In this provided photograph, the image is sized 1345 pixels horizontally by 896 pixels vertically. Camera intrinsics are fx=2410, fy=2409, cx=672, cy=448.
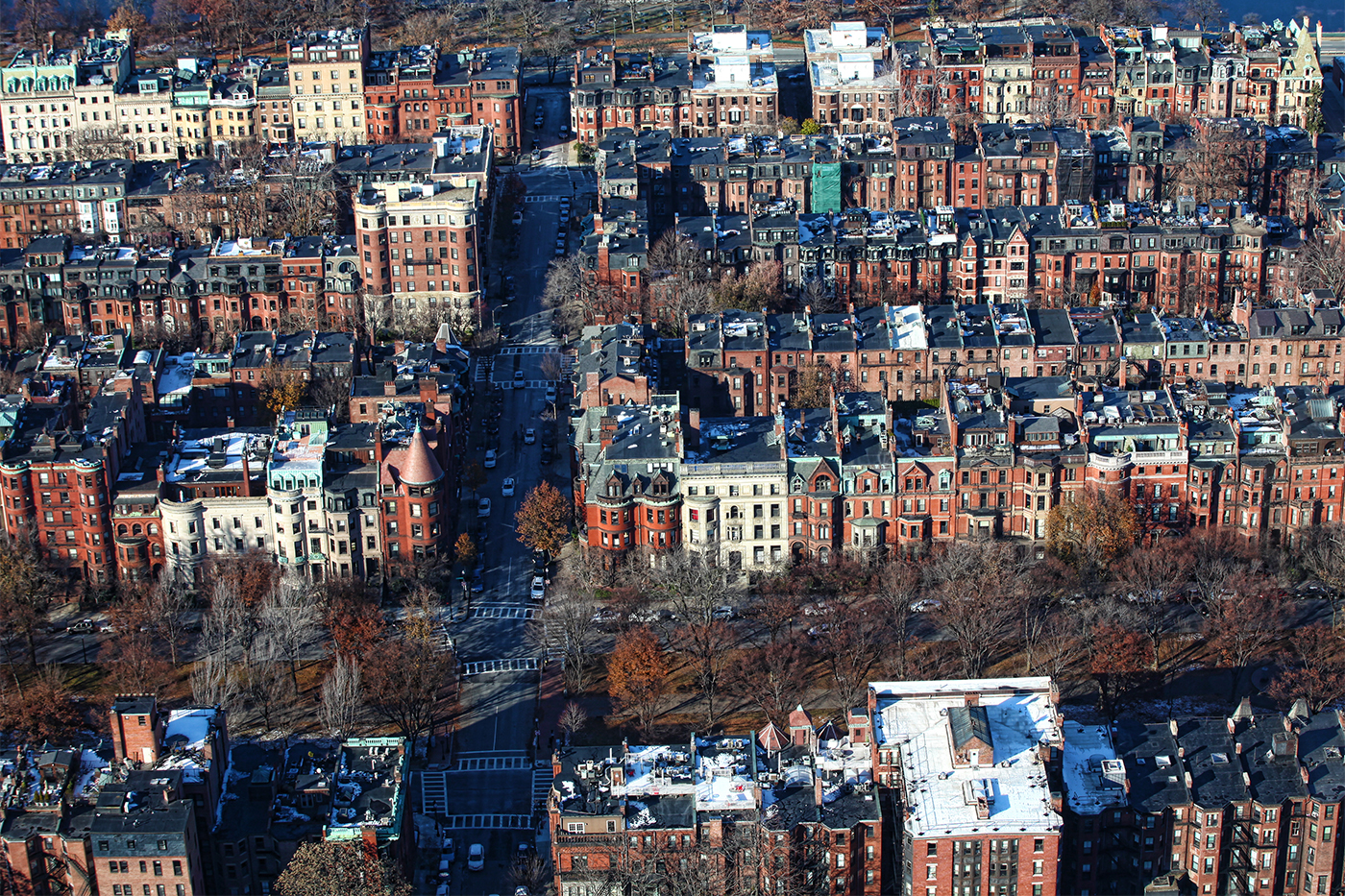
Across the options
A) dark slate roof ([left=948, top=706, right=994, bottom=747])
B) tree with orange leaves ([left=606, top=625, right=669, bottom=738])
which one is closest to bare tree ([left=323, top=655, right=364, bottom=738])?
tree with orange leaves ([left=606, top=625, right=669, bottom=738])

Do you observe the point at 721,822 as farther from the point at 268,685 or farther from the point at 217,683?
the point at 217,683

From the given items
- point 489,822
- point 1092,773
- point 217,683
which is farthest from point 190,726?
point 1092,773

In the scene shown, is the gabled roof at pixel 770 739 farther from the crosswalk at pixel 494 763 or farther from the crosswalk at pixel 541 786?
the crosswalk at pixel 494 763

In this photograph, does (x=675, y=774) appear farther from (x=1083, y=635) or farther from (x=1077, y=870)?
(x=1083, y=635)

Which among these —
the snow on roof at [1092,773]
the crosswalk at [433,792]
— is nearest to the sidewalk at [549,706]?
the crosswalk at [433,792]

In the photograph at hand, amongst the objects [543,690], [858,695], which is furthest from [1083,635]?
[543,690]
